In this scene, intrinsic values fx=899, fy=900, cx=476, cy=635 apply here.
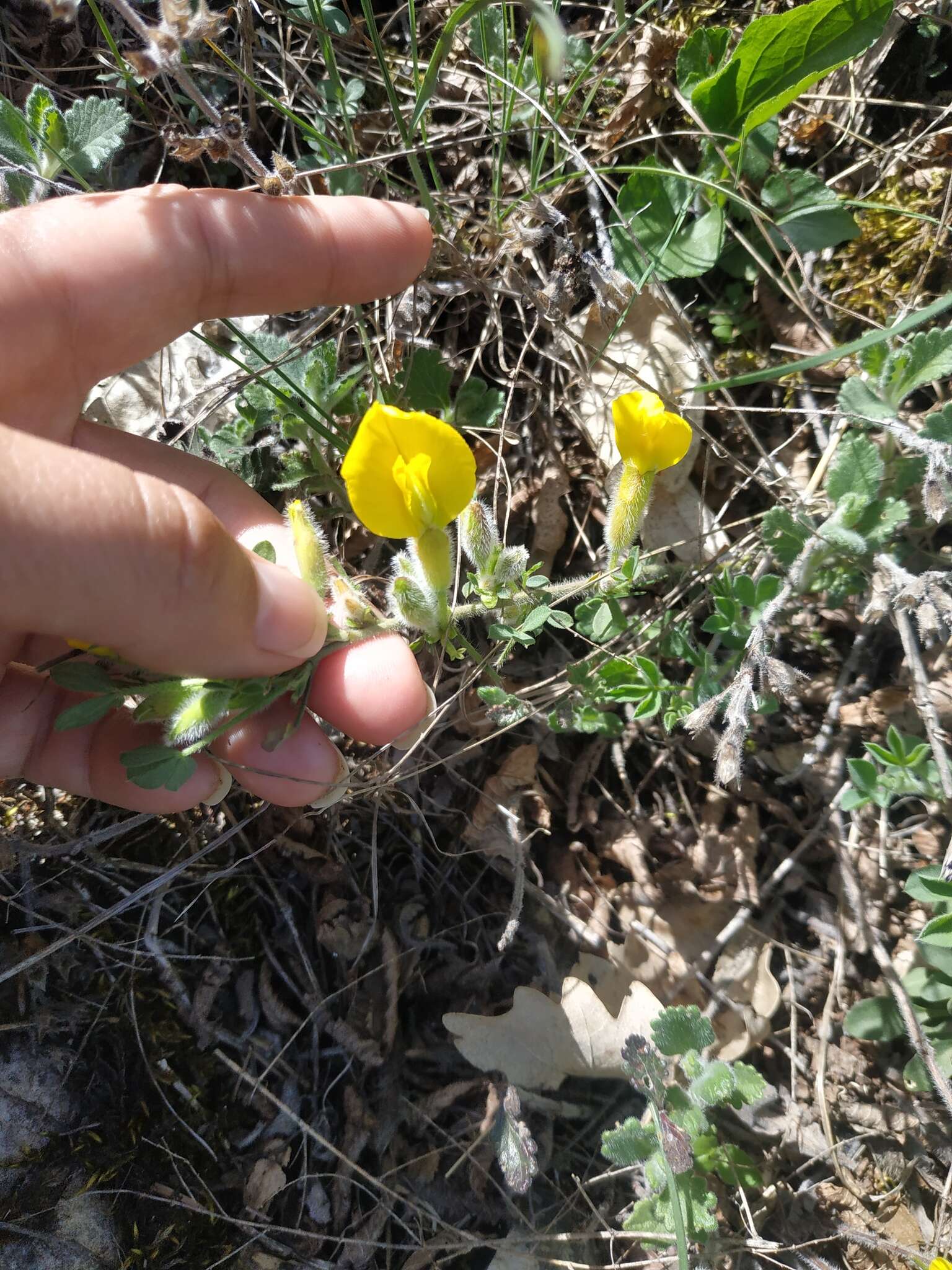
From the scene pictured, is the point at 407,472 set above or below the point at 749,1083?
above

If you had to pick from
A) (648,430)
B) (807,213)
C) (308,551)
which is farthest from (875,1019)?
(807,213)

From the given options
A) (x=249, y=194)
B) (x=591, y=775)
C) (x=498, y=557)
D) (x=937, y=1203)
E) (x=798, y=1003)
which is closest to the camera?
(x=498, y=557)

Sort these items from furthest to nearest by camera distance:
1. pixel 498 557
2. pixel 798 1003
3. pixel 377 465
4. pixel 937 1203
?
pixel 798 1003 → pixel 937 1203 → pixel 498 557 → pixel 377 465

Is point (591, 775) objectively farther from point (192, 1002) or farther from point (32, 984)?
point (32, 984)

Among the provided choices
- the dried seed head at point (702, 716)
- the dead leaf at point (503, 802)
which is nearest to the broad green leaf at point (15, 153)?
the dead leaf at point (503, 802)

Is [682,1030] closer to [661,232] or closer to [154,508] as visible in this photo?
[154,508]

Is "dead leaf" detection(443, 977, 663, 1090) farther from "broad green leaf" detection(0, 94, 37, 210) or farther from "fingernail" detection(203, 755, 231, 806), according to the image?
"broad green leaf" detection(0, 94, 37, 210)

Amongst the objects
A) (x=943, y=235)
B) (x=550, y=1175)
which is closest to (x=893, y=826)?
(x=550, y=1175)
